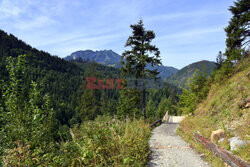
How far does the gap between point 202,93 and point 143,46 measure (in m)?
7.59

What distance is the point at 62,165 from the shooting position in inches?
148

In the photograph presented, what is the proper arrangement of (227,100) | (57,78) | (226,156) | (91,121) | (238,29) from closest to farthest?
(226,156), (91,121), (227,100), (238,29), (57,78)

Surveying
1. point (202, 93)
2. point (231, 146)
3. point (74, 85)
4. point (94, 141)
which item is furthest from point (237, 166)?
point (74, 85)

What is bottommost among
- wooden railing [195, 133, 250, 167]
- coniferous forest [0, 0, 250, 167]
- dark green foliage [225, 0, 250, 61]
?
wooden railing [195, 133, 250, 167]

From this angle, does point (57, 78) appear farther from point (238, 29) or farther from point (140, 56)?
point (238, 29)

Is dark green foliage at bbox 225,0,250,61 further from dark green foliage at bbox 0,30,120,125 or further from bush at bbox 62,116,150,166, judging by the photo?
dark green foliage at bbox 0,30,120,125

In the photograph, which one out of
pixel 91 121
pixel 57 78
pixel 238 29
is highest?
pixel 57 78

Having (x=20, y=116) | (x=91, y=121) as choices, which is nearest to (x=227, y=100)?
(x=91, y=121)

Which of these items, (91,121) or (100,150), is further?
(91,121)

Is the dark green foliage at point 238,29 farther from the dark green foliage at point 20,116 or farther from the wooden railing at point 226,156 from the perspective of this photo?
the dark green foliage at point 20,116

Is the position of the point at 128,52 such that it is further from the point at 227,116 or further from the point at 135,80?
the point at 227,116

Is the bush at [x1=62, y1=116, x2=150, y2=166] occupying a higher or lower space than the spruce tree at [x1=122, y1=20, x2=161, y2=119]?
lower

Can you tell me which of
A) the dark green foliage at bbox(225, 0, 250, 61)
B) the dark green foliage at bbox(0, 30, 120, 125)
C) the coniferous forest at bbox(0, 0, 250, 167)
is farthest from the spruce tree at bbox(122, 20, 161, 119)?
the dark green foliage at bbox(0, 30, 120, 125)

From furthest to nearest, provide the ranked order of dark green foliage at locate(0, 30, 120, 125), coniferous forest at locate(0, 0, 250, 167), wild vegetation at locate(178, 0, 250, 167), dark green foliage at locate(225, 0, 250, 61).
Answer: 1. dark green foliage at locate(0, 30, 120, 125)
2. dark green foliage at locate(225, 0, 250, 61)
3. wild vegetation at locate(178, 0, 250, 167)
4. coniferous forest at locate(0, 0, 250, 167)
